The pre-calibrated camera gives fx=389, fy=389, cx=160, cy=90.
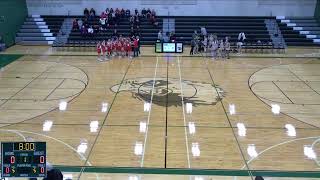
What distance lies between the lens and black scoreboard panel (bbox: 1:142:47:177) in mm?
6715

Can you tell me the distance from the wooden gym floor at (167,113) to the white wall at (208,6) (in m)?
10.2

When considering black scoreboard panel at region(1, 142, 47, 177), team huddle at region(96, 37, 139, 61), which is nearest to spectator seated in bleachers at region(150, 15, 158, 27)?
team huddle at region(96, 37, 139, 61)

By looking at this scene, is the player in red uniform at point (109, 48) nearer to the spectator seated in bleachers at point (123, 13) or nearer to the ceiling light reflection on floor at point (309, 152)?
the spectator seated in bleachers at point (123, 13)

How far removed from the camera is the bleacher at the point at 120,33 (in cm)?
2748

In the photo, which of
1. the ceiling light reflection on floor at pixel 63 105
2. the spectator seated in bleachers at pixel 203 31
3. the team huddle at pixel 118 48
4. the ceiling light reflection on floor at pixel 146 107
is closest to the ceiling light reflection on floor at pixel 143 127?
the ceiling light reflection on floor at pixel 146 107

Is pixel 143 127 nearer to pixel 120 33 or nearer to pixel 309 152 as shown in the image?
pixel 309 152

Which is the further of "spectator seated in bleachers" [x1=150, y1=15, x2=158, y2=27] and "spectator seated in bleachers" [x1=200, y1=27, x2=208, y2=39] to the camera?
"spectator seated in bleachers" [x1=150, y1=15, x2=158, y2=27]

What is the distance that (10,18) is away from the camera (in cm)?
2812

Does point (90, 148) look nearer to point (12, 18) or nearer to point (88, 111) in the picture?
point (88, 111)

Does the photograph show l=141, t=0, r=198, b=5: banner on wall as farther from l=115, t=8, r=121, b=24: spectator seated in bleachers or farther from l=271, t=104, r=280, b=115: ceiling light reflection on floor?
l=271, t=104, r=280, b=115: ceiling light reflection on floor

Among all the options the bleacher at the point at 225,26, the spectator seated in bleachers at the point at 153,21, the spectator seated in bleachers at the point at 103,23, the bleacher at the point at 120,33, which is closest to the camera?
the bleacher at the point at 120,33

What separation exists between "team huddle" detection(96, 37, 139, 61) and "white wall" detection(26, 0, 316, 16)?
338 inches

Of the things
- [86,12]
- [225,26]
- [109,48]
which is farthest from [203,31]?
[86,12]

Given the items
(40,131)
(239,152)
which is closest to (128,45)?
(40,131)
